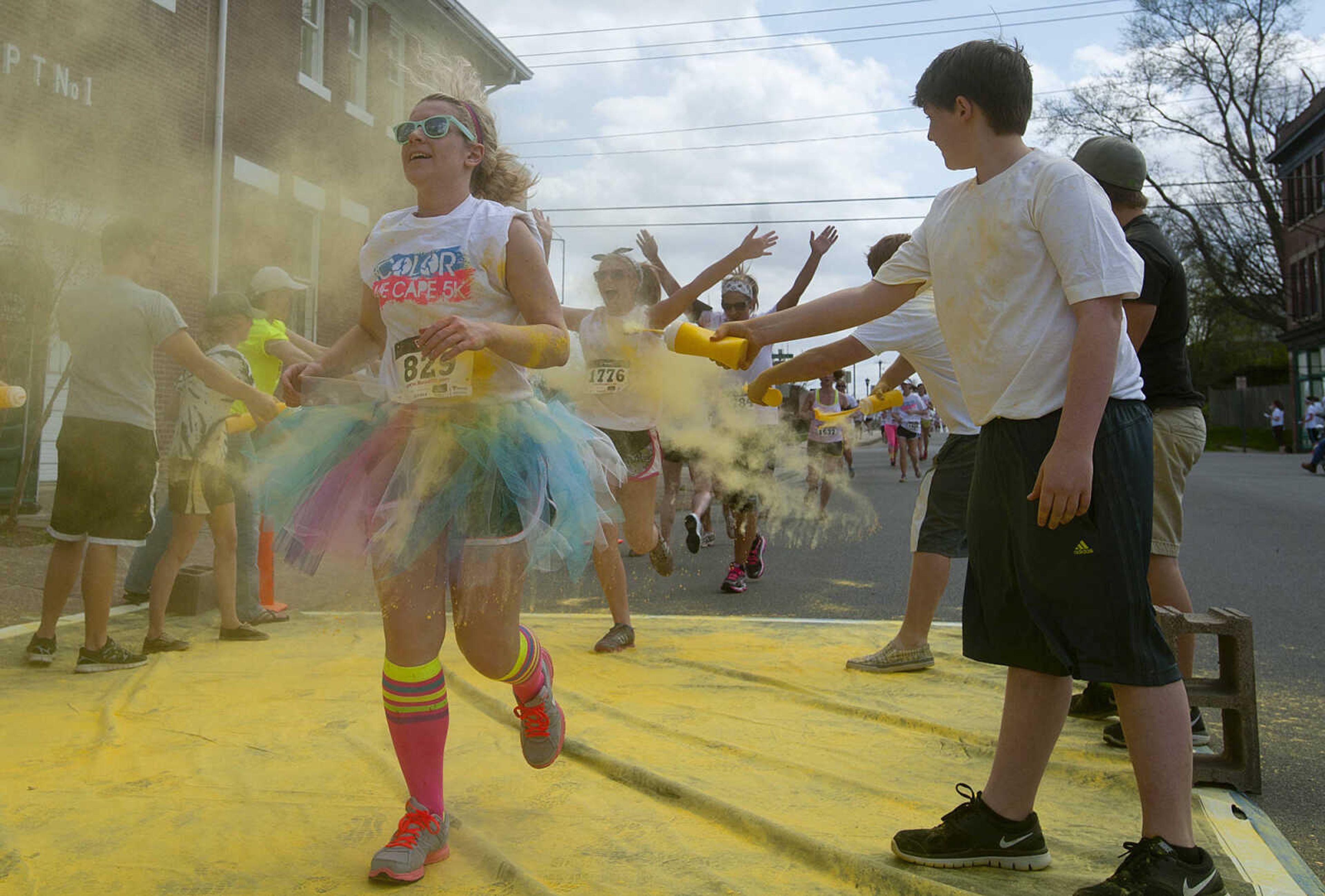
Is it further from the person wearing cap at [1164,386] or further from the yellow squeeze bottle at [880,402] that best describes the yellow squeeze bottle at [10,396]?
the person wearing cap at [1164,386]

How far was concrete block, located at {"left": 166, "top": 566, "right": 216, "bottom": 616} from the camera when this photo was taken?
5926 mm

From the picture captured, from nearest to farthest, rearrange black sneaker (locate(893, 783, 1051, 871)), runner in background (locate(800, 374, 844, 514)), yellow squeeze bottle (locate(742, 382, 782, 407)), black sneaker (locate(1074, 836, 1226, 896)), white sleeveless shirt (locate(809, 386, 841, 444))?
black sneaker (locate(1074, 836, 1226, 896)) → black sneaker (locate(893, 783, 1051, 871)) → yellow squeeze bottle (locate(742, 382, 782, 407)) → white sleeveless shirt (locate(809, 386, 841, 444)) → runner in background (locate(800, 374, 844, 514))

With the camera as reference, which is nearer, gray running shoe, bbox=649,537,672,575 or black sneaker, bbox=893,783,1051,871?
black sneaker, bbox=893,783,1051,871

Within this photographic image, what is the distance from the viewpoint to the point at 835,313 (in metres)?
2.92

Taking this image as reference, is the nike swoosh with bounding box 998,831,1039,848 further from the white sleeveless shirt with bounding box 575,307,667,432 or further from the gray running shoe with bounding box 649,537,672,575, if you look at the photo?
the gray running shoe with bounding box 649,537,672,575

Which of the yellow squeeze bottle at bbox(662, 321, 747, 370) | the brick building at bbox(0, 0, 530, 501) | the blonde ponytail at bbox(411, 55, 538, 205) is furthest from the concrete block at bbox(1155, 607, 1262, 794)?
the brick building at bbox(0, 0, 530, 501)

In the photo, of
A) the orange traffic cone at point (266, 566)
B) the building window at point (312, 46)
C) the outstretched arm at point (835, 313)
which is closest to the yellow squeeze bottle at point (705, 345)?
the outstretched arm at point (835, 313)

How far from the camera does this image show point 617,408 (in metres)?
5.23

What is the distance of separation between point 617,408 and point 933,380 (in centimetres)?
159

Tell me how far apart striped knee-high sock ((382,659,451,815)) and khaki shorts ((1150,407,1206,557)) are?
241 cm

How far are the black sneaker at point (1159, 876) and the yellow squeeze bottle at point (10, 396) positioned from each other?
10.6ft

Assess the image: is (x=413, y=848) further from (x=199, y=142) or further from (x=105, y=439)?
(x=199, y=142)

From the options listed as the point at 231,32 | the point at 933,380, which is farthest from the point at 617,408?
the point at 231,32

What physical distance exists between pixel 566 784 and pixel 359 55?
14.2m
